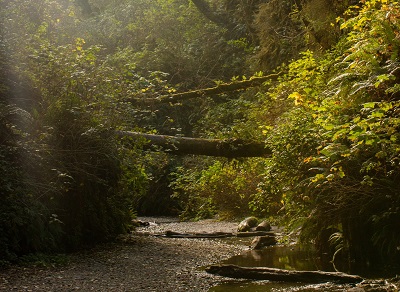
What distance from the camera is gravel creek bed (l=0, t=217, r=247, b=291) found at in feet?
28.3

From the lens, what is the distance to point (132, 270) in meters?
10.3

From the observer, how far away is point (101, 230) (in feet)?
46.4

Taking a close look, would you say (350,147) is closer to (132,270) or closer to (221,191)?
(132,270)

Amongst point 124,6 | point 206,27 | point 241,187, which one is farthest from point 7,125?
point 124,6

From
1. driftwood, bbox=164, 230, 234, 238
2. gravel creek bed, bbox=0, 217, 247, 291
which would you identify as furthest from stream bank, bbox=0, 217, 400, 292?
driftwood, bbox=164, 230, 234, 238

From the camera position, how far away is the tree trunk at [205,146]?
1471cm

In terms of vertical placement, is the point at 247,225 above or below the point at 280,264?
above

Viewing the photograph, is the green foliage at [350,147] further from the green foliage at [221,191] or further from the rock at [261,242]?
the green foliage at [221,191]

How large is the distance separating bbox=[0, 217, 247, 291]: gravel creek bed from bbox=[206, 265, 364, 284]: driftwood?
250mm

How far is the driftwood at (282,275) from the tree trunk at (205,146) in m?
5.26

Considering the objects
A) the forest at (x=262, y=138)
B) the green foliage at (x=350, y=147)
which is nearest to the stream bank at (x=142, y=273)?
the forest at (x=262, y=138)

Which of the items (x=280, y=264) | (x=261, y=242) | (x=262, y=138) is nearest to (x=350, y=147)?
(x=280, y=264)

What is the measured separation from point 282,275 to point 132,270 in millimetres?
2778

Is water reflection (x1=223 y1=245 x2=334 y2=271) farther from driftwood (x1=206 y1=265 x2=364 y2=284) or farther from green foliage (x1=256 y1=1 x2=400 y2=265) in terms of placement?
driftwood (x1=206 y1=265 x2=364 y2=284)
